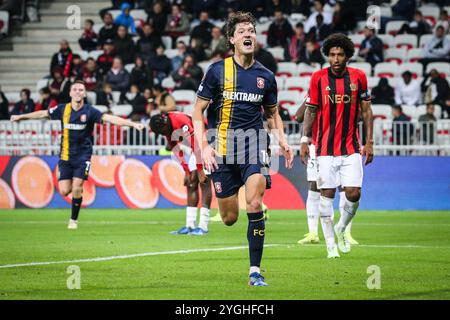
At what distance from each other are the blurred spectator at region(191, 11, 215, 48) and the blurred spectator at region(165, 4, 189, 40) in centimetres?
111

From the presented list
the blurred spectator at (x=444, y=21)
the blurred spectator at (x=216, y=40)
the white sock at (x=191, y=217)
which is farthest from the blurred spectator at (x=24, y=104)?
the white sock at (x=191, y=217)

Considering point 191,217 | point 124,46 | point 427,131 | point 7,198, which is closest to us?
point 191,217

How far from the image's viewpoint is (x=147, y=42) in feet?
96.4

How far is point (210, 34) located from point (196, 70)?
2.17m

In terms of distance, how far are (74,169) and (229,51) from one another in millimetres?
9377

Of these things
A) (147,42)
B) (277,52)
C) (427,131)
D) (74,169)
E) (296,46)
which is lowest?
(74,169)

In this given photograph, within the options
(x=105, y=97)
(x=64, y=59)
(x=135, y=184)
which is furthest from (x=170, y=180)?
(x=64, y=59)

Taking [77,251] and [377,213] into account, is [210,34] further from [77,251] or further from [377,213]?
[77,251]

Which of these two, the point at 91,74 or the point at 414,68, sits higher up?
the point at 414,68

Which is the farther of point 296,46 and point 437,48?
point 296,46

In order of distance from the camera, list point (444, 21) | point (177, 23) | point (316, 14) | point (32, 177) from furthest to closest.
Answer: point (177, 23) < point (316, 14) < point (444, 21) < point (32, 177)

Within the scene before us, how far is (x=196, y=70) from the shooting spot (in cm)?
2717

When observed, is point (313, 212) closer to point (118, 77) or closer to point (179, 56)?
point (179, 56)
